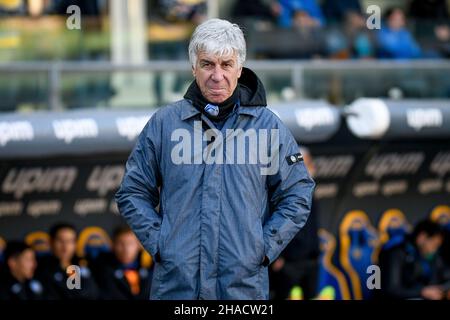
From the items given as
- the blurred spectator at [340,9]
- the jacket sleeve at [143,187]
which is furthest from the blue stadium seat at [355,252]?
the jacket sleeve at [143,187]

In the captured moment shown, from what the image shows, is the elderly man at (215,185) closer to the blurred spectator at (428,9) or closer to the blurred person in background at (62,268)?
the blurred person in background at (62,268)

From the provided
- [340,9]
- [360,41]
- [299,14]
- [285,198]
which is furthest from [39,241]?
[285,198]

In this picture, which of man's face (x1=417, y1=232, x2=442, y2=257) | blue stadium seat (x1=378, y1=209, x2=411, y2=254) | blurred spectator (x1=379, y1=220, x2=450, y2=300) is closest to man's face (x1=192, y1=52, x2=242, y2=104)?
blurred spectator (x1=379, y1=220, x2=450, y2=300)

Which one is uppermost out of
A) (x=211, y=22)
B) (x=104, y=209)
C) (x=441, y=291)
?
(x=211, y=22)

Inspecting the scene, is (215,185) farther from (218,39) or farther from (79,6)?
(79,6)

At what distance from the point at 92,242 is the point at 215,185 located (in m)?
5.51

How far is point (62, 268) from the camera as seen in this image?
30.8 feet

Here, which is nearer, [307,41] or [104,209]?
[104,209]

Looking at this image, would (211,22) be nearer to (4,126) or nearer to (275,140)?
(275,140)

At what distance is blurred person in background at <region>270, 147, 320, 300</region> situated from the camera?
9.49m
